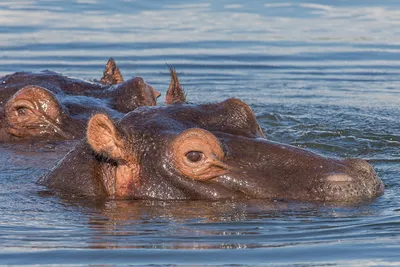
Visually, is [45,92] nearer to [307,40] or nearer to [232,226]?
[232,226]

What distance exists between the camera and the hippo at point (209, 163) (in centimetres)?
834

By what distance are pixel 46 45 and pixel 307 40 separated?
4.74 m

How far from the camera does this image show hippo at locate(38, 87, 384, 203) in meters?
8.34

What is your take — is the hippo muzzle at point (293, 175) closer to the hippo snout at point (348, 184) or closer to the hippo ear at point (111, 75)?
the hippo snout at point (348, 184)

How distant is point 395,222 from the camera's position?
8156 mm

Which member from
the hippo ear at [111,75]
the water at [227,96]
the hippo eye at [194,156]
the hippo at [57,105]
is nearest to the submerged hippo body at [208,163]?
the hippo eye at [194,156]

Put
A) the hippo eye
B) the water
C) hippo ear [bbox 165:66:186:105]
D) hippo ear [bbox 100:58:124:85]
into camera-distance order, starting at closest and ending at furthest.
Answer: the water → the hippo eye → hippo ear [bbox 165:66:186:105] → hippo ear [bbox 100:58:124:85]

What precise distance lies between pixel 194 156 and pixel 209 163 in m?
0.12

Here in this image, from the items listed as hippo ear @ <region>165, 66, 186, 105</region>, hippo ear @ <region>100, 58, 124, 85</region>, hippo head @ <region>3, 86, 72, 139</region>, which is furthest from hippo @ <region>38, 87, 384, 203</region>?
hippo ear @ <region>100, 58, 124, 85</region>

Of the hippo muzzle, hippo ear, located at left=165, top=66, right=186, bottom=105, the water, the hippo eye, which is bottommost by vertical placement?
the water

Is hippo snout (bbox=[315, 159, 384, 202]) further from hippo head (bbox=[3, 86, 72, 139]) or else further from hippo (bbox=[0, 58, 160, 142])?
hippo head (bbox=[3, 86, 72, 139])

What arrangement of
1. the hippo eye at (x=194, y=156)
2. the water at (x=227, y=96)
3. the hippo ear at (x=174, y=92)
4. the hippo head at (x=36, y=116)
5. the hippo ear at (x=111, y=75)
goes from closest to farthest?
1. the water at (x=227, y=96)
2. the hippo eye at (x=194, y=156)
3. the hippo ear at (x=174, y=92)
4. the hippo head at (x=36, y=116)
5. the hippo ear at (x=111, y=75)

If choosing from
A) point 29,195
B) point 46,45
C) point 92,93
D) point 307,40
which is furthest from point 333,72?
point 29,195

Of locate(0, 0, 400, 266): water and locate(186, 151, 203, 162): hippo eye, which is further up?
locate(186, 151, 203, 162): hippo eye
